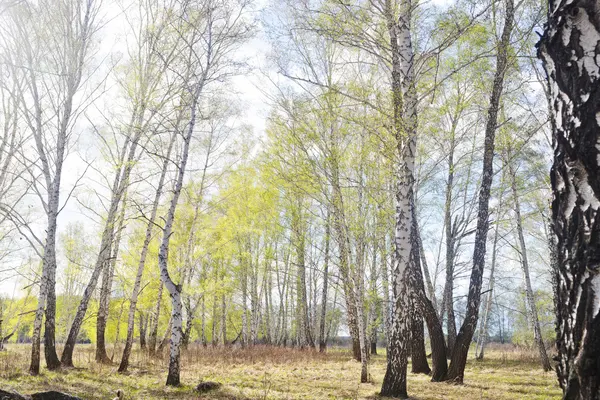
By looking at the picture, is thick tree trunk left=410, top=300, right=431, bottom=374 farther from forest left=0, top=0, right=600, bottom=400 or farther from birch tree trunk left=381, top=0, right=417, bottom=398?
birch tree trunk left=381, top=0, right=417, bottom=398

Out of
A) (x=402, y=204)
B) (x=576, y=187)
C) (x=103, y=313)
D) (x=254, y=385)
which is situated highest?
(x=402, y=204)

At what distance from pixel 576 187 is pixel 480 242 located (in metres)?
7.44

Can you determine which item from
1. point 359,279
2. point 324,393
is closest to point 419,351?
point 359,279

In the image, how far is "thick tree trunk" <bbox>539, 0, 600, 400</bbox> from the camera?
4.23 feet

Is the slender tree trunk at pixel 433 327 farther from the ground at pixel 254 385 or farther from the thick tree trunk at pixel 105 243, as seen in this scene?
the thick tree trunk at pixel 105 243

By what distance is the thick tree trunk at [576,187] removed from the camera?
1.29m

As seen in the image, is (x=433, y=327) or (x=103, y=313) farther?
(x=103, y=313)

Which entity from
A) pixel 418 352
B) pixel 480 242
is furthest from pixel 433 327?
pixel 480 242

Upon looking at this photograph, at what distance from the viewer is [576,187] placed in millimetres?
1380

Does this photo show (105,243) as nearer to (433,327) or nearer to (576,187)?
(433,327)

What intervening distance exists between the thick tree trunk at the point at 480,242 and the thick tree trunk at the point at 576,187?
282 inches

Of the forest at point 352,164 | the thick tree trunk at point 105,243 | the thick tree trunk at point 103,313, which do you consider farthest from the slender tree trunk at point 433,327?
the thick tree trunk at point 103,313

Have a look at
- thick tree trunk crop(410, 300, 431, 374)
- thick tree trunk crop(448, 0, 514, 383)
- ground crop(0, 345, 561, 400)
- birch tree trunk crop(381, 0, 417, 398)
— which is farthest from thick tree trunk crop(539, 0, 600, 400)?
thick tree trunk crop(410, 300, 431, 374)

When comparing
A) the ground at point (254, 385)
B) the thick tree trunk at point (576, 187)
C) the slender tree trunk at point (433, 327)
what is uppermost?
the thick tree trunk at point (576, 187)
